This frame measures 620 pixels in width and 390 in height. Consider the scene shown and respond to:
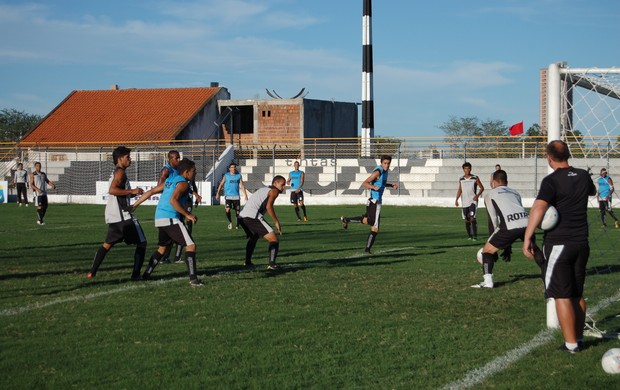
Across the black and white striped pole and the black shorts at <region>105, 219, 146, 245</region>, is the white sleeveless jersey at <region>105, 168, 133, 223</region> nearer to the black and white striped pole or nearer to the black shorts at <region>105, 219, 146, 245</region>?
the black shorts at <region>105, 219, 146, 245</region>

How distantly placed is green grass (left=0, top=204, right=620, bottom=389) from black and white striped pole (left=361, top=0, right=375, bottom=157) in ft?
98.8

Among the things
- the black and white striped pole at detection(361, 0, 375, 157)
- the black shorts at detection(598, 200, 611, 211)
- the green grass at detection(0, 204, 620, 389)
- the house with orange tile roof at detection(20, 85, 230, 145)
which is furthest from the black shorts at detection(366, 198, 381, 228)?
the house with orange tile roof at detection(20, 85, 230, 145)

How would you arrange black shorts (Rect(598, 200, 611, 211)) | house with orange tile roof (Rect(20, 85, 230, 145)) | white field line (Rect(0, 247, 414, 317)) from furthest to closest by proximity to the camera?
house with orange tile roof (Rect(20, 85, 230, 145))
black shorts (Rect(598, 200, 611, 211))
white field line (Rect(0, 247, 414, 317))

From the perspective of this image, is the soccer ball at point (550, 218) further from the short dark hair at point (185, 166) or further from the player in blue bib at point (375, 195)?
the player in blue bib at point (375, 195)

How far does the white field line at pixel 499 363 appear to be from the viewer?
6.20 meters

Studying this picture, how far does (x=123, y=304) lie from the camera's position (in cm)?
968

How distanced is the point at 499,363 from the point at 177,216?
19.7 feet

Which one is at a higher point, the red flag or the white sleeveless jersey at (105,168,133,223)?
the red flag

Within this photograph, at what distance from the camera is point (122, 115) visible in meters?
58.8

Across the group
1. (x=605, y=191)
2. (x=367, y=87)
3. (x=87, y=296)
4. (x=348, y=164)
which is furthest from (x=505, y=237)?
(x=367, y=87)

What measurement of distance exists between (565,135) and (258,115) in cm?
4651

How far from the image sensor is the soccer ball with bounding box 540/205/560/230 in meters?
7.22

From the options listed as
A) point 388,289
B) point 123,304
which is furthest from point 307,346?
point 388,289

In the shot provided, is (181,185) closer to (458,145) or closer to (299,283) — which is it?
(299,283)
